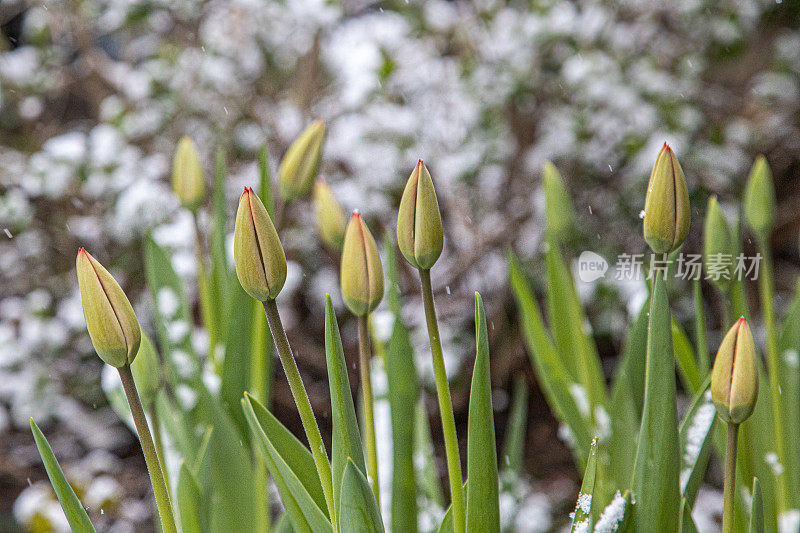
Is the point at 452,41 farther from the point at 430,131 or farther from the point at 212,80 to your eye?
the point at 212,80

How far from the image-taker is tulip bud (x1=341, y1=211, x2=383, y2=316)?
1.74 feet

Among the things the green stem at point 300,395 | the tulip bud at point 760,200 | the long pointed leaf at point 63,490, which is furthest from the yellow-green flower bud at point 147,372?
the tulip bud at point 760,200

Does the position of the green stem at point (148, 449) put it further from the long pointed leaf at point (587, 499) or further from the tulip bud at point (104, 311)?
the long pointed leaf at point (587, 499)

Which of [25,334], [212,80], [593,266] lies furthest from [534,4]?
[25,334]

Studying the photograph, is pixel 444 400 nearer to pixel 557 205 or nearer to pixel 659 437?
pixel 659 437

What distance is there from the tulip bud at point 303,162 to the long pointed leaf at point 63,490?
39 centimetres

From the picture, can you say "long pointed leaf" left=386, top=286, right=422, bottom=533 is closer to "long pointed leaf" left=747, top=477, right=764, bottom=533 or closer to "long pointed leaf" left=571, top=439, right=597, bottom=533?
"long pointed leaf" left=571, top=439, right=597, bottom=533

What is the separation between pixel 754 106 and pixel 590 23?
0.76 m

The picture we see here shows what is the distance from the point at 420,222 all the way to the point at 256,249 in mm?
122

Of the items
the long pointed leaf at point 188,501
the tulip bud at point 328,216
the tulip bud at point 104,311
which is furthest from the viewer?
the tulip bud at point 328,216

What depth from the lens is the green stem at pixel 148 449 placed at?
47cm

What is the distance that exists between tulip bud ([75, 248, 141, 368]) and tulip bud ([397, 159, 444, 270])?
0.19m

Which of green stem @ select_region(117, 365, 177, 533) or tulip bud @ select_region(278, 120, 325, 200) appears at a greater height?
tulip bud @ select_region(278, 120, 325, 200)

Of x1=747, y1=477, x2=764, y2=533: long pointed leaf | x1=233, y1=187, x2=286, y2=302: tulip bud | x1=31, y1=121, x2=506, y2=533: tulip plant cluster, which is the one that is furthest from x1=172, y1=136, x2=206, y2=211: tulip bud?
x1=747, y1=477, x2=764, y2=533: long pointed leaf
